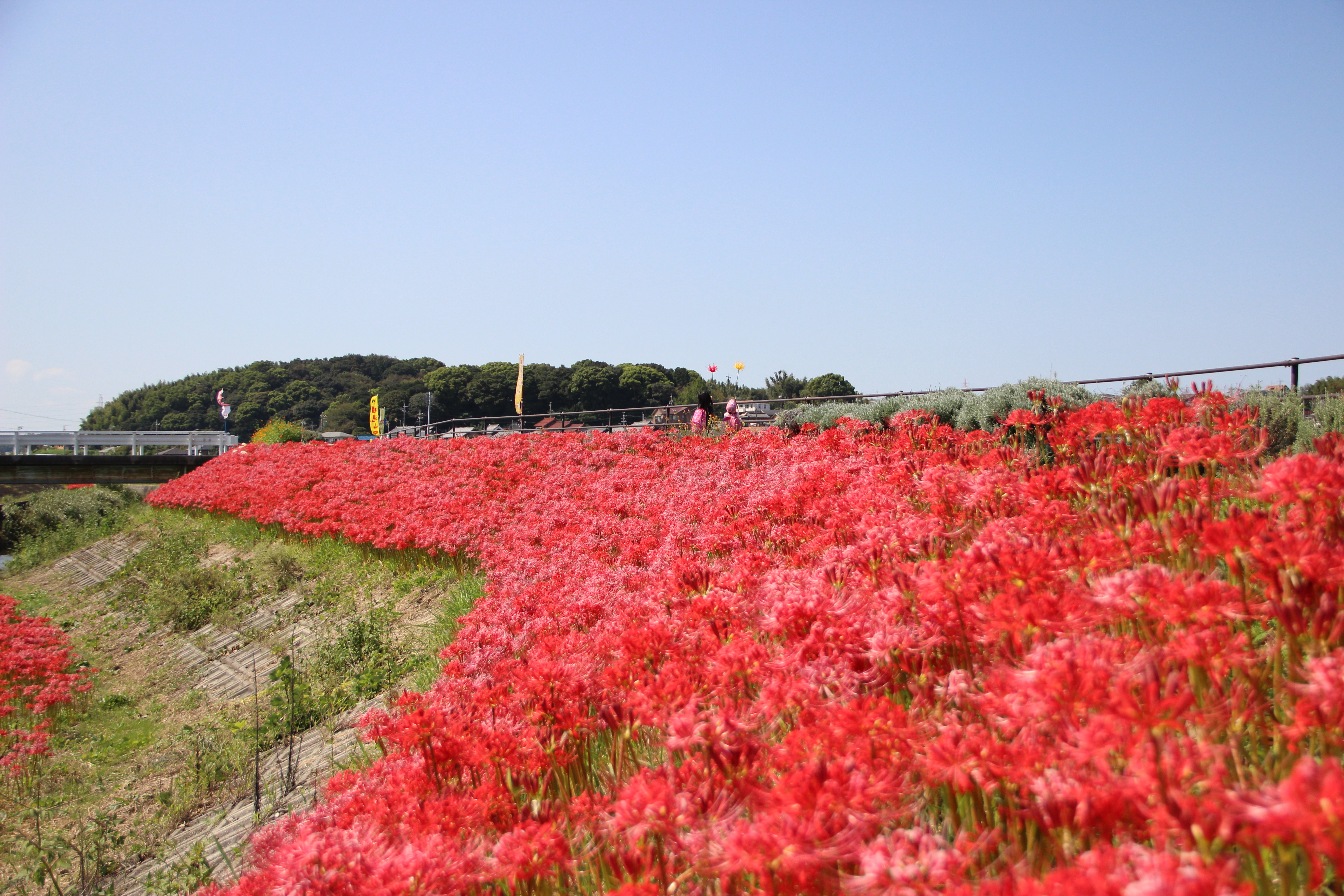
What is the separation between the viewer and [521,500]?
967cm

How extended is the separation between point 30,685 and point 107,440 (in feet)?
93.2

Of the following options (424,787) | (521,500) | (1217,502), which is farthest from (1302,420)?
(521,500)

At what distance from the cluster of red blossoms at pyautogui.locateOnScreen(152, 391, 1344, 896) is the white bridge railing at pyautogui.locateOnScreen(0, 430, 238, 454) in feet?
103

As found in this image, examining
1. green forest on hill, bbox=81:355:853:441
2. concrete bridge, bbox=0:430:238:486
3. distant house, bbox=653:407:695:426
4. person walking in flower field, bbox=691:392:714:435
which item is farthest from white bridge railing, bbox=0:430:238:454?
green forest on hill, bbox=81:355:853:441

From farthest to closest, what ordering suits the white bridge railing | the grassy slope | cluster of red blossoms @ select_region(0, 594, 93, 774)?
1. the white bridge railing
2. cluster of red blossoms @ select_region(0, 594, 93, 774)
3. the grassy slope

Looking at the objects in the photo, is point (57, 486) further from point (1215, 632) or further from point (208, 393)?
point (208, 393)

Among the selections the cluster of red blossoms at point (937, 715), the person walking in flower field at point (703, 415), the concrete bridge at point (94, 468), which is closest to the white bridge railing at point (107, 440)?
the concrete bridge at point (94, 468)

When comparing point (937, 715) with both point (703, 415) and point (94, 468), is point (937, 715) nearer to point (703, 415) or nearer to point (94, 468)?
point (703, 415)

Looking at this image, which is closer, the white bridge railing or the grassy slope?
the grassy slope

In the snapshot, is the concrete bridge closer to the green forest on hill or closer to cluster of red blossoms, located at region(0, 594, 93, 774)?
cluster of red blossoms, located at region(0, 594, 93, 774)

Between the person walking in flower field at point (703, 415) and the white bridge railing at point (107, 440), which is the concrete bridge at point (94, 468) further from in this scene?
the person walking in flower field at point (703, 415)

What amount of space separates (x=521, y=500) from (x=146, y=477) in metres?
22.6

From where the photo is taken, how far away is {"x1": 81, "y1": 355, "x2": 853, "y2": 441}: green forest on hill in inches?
4385

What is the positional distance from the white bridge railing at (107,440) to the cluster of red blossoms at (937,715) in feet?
103
